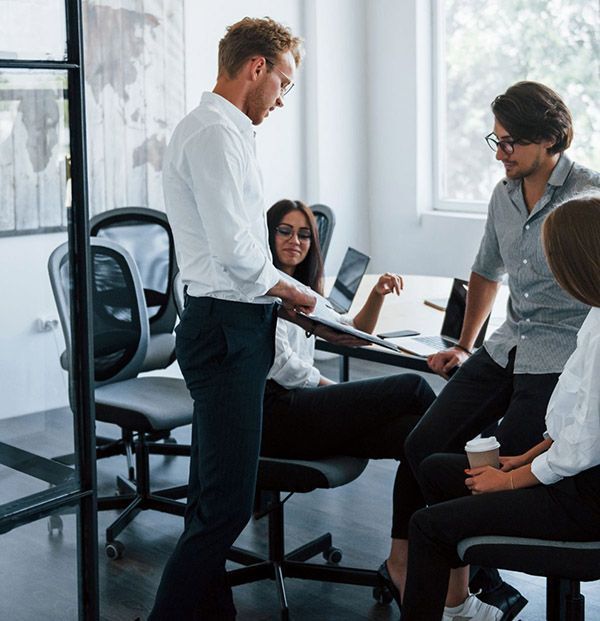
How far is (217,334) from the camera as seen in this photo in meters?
2.39

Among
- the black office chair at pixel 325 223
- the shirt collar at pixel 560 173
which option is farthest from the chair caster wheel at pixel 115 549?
the black office chair at pixel 325 223

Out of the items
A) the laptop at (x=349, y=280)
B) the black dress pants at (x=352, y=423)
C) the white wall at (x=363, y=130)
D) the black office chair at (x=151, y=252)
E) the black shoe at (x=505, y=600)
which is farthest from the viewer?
the white wall at (x=363, y=130)

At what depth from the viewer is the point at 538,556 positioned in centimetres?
205

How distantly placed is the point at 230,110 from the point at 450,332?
122cm

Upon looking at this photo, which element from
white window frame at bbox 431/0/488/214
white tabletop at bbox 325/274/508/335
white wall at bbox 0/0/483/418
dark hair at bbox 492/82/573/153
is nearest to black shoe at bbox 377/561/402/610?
white tabletop at bbox 325/274/508/335

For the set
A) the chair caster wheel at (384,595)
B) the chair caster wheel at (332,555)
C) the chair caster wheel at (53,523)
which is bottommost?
the chair caster wheel at (384,595)

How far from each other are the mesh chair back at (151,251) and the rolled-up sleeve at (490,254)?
6.03 feet

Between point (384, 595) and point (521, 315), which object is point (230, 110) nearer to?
point (521, 315)

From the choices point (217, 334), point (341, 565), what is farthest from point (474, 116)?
point (217, 334)

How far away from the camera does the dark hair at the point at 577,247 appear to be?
204cm

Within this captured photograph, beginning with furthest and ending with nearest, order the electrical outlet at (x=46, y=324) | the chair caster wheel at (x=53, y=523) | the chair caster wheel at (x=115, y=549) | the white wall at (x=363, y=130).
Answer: the white wall at (x=363, y=130) < the chair caster wheel at (x=115, y=549) < the chair caster wheel at (x=53, y=523) < the electrical outlet at (x=46, y=324)

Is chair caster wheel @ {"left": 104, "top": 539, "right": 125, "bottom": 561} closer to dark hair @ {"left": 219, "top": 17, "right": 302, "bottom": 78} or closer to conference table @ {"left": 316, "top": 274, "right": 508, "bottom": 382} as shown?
conference table @ {"left": 316, "top": 274, "right": 508, "bottom": 382}

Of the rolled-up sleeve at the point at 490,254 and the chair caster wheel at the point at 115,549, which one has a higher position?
the rolled-up sleeve at the point at 490,254

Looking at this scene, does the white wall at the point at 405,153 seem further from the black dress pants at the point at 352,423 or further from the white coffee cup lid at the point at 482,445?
the white coffee cup lid at the point at 482,445
